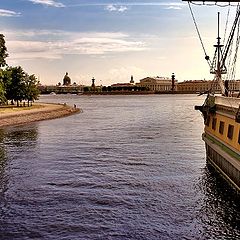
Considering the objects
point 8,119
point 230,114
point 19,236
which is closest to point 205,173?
point 230,114

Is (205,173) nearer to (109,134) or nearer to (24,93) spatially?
(109,134)

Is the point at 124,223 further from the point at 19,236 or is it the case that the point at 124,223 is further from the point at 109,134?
the point at 109,134

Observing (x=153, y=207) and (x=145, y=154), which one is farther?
(x=145, y=154)

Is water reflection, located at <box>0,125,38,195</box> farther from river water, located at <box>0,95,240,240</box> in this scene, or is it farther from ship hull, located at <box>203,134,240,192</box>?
ship hull, located at <box>203,134,240,192</box>

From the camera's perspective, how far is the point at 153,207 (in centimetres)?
2230

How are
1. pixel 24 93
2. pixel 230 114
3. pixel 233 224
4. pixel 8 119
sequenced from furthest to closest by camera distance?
pixel 24 93, pixel 8 119, pixel 230 114, pixel 233 224

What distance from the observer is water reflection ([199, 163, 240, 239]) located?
1909 cm

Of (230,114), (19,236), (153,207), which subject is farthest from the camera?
(230,114)

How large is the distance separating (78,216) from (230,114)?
11330 mm

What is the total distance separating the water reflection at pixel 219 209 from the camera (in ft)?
62.6

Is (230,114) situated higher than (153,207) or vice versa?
(230,114)

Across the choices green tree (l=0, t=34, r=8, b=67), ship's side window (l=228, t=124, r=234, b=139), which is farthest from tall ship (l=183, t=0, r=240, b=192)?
green tree (l=0, t=34, r=8, b=67)

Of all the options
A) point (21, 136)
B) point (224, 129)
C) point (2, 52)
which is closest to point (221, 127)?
point (224, 129)

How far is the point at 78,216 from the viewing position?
68.2 feet
